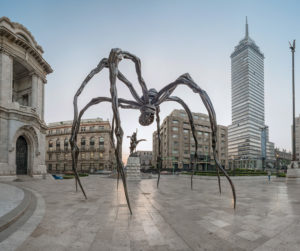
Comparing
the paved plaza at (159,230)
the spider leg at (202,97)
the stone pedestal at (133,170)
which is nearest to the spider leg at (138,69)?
the spider leg at (202,97)

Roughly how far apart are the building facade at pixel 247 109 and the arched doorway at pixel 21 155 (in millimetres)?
124256

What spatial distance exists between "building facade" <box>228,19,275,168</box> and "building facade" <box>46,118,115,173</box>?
93619 millimetres

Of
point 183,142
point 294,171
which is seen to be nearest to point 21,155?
point 294,171

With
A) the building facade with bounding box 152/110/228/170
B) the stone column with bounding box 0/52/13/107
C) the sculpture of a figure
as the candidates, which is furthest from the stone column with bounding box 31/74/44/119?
the building facade with bounding box 152/110/228/170

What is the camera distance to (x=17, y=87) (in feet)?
96.1

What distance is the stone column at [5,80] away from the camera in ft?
68.7

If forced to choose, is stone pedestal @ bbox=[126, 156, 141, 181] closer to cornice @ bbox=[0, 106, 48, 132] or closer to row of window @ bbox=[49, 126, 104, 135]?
cornice @ bbox=[0, 106, 48, 132]

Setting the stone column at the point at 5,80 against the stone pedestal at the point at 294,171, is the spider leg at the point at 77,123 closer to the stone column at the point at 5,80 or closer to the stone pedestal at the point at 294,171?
the stone column at the point at 5,80

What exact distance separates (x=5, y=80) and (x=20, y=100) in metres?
8.39

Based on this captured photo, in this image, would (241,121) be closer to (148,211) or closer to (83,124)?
(83,124)

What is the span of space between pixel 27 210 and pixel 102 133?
67.9 metres

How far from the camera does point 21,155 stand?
2347 cm

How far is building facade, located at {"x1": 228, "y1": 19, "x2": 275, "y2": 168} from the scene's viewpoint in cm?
13025

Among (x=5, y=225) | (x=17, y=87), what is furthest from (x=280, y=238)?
(x=17, y=87)
